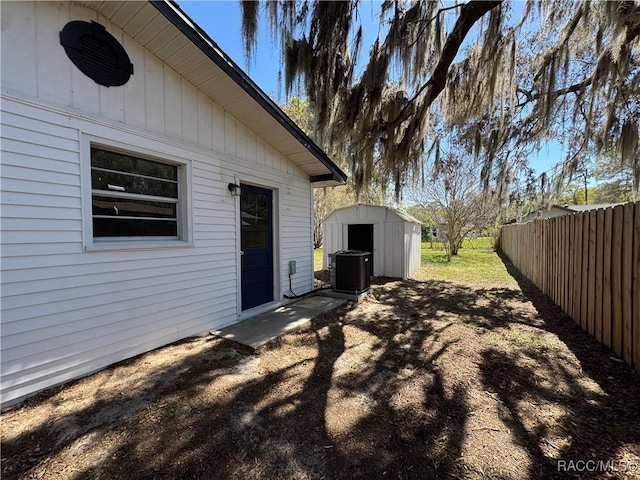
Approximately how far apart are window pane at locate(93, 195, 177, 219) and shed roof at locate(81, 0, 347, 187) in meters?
1.82

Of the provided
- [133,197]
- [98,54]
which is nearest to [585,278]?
[133,197]

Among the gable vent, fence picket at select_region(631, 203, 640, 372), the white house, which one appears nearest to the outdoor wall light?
the white house

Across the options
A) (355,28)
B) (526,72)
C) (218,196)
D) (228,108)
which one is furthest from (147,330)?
(526,72)

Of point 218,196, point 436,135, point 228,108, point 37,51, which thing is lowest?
point 218,196

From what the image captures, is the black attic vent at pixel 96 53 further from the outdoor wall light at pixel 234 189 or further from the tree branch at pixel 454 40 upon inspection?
the tree branch at pixel 454 40

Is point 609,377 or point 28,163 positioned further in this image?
point 609,377

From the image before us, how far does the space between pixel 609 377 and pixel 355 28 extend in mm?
5778

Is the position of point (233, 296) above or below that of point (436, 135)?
below

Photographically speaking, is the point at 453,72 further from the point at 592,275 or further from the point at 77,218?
the point at 77,218

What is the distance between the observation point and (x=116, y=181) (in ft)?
10.4

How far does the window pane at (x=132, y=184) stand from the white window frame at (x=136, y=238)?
0.11m

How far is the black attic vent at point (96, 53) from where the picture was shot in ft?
9.07

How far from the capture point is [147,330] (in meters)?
3.32

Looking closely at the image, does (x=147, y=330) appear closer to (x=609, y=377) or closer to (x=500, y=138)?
(x=609, y=377)
